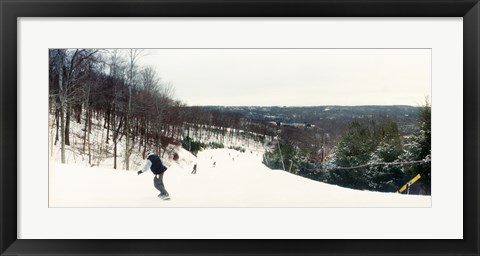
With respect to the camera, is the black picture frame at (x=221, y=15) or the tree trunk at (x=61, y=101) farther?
the tree trunk at (x=61, y=101)

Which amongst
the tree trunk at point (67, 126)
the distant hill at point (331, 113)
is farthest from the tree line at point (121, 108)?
the distant hill at point (331, 113)

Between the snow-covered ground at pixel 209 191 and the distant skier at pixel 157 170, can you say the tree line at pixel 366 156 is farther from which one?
the distant skier at pixel 157 170

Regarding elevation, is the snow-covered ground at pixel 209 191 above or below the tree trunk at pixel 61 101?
below

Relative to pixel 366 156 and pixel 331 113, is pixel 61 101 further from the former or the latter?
pixel 366 156

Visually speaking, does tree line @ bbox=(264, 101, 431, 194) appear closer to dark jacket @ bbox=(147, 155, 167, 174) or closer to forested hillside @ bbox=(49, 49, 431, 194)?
forested hillside @ bbox=(49, 49, 431, 194)

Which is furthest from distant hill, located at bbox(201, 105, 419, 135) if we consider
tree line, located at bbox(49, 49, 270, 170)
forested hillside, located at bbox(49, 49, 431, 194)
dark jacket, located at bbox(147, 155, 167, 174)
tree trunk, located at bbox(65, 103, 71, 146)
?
tree trunk, located at bbox(65, 103, 71, 146)

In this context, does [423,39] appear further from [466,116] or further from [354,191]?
[354,191]

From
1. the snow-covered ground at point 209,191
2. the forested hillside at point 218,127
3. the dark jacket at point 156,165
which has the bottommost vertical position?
the snow-covered ground at point 209,191
